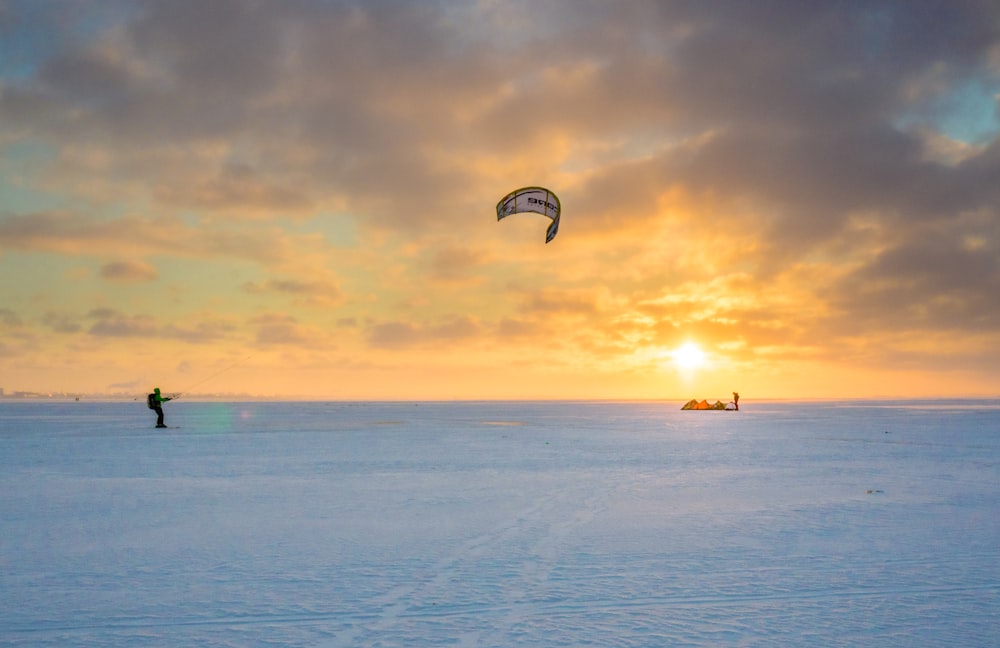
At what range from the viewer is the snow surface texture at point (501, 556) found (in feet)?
18.8

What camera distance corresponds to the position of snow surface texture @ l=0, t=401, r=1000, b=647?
225 inches

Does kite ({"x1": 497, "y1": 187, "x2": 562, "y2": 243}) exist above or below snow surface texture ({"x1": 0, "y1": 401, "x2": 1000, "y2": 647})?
above

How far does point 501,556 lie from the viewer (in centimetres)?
805

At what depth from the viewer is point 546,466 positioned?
17531 millimetres

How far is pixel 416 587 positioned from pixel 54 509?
26.3 ft

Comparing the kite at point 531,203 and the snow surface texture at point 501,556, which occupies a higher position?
the kite at point 531,203

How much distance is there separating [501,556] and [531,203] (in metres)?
19.5

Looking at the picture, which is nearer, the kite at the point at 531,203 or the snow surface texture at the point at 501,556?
the snow surface texture at the point at 501,556

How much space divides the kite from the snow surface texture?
11433 mm

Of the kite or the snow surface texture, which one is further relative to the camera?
the kite

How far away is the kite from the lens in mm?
25469

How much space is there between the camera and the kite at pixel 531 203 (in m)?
25.5

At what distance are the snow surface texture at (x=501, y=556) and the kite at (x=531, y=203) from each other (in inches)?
450

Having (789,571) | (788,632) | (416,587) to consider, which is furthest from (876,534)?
(416,587)
